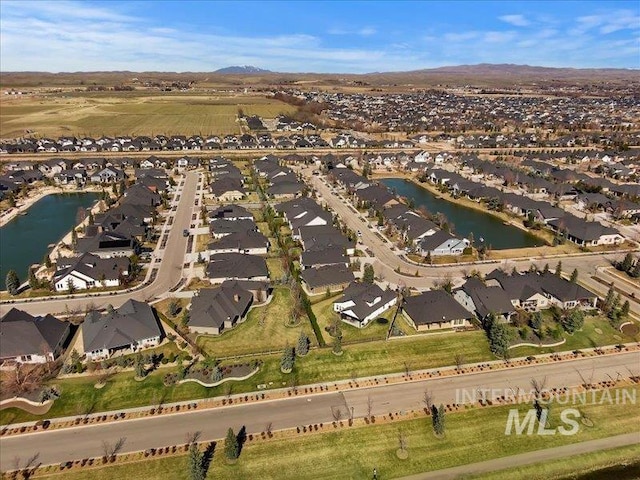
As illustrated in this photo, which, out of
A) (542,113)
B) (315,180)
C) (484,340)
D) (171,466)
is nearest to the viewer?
(171,466)

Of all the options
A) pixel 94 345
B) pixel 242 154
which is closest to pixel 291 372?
pixel 94 345

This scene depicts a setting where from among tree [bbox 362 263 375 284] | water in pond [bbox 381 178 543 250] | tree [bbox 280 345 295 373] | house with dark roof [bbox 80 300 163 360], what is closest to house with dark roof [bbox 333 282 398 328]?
tree [bbox 362 263 375 284]

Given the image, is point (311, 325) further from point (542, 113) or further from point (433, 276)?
point (542, 113)

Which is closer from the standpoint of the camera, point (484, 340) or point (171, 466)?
point (171, 466)

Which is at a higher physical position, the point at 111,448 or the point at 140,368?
the point at 140,368

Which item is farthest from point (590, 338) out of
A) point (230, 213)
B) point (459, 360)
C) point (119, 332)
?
point (230, 213)

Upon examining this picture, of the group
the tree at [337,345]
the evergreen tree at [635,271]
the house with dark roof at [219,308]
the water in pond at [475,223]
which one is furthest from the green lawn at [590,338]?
the house with dark roof at [219,308]

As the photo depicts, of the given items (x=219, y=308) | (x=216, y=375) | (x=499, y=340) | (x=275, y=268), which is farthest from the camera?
(x=275, y=268)

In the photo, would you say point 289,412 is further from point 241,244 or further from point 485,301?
point 241,244
